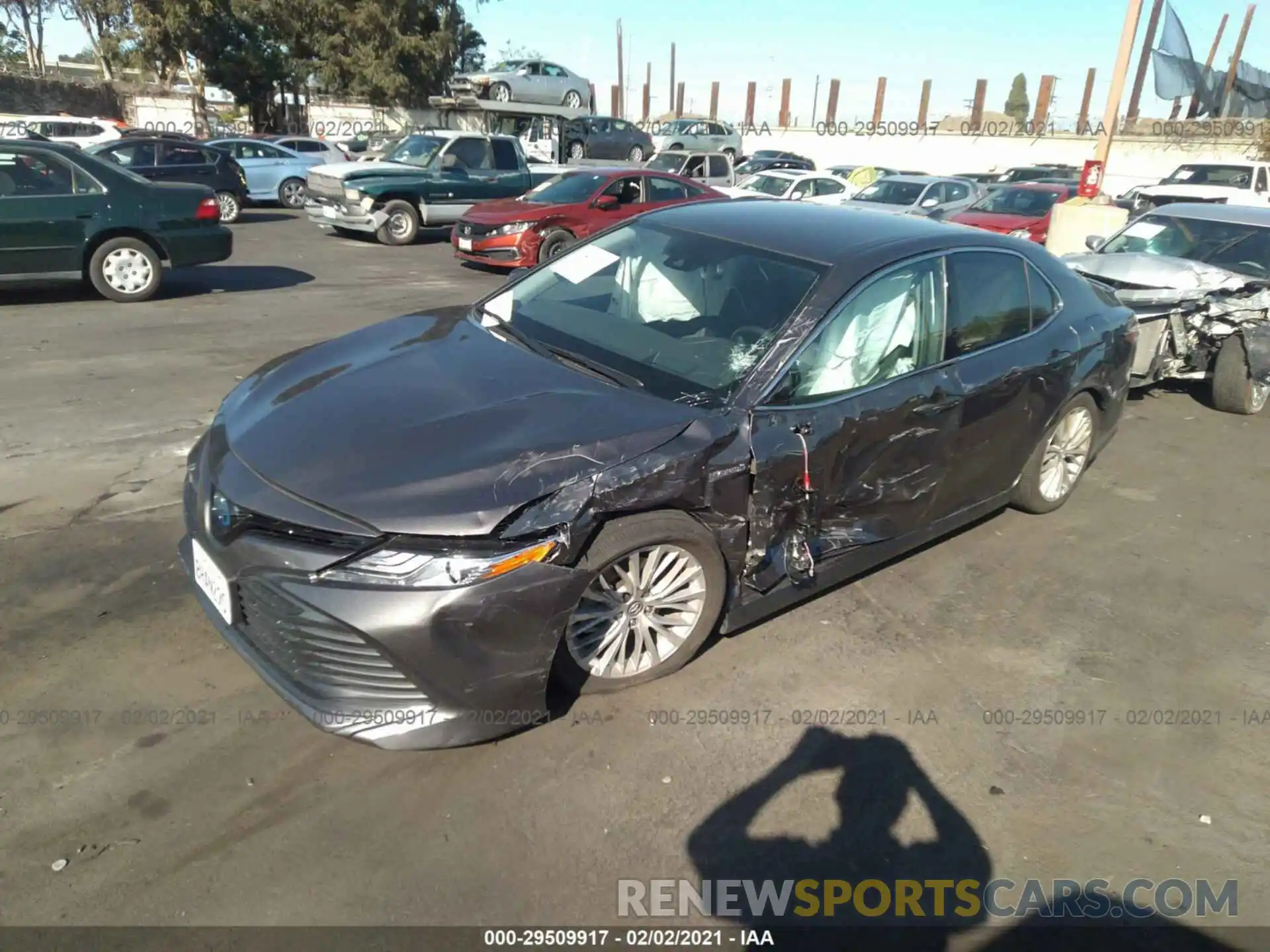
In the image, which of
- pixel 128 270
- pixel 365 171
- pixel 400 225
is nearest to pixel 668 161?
pixel 400 225

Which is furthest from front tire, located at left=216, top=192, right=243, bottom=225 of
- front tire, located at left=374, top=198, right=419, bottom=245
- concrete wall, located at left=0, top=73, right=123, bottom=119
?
concrete wall, located at left=0, top=73, right=123, bottom=119

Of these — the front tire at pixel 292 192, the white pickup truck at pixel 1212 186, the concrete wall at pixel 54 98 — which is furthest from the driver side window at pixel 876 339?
the concrete wall at pixel 54 98

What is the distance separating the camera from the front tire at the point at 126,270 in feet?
31.0

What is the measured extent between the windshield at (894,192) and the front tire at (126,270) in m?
12.4

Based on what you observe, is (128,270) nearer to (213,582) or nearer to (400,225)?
(400,225)

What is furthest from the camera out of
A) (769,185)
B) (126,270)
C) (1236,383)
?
(769,185)

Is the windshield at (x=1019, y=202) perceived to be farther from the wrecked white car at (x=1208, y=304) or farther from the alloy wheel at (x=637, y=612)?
the alloy wheel at (x=637, y=612)

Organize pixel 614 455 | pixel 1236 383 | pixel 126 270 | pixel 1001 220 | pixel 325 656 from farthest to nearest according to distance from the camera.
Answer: pixel 1001 220 → pixel 126 270 → pixel 1236 383 → pixel 614 455 → pixel 325 656

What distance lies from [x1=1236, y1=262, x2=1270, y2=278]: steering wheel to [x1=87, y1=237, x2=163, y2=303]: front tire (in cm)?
1041

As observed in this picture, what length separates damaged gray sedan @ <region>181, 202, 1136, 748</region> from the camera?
9.06 ft

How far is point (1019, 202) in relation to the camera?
16.1 meters

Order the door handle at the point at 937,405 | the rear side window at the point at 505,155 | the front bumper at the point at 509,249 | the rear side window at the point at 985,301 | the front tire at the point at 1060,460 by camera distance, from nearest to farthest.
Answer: the door handle at the point at 937,405 → the rear side window at the point at 985,301 → the front tire at the point at 1060,460 → the front bumper at the point at 509,249 → the rear side window at the point at 505,155

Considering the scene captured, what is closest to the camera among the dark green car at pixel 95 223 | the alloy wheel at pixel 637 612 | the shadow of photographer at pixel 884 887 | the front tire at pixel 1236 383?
the shadow of photographer at pixel 884 887

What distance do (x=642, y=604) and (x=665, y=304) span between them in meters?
1.42
